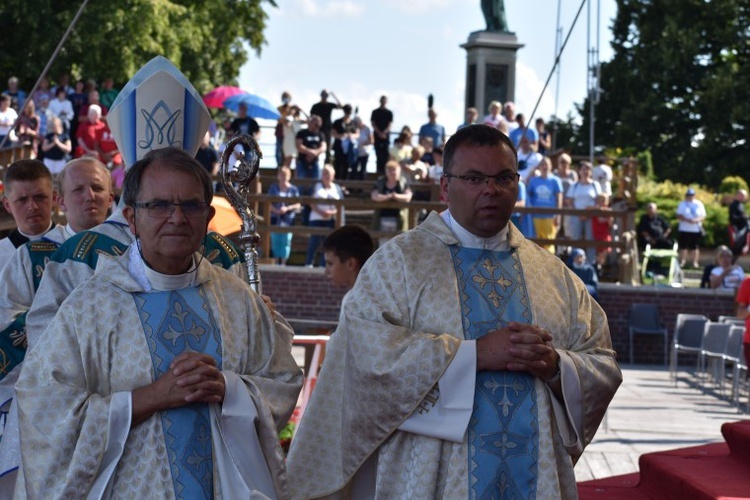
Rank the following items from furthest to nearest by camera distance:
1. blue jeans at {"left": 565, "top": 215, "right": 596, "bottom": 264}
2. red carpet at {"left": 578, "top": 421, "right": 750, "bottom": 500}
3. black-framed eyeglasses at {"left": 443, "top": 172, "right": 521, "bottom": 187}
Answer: blue jeans at {"left": 565, "top": 215, "right": 596, "bottom": 264}
red carpet at {"left": 578, "top": 421, "right": 750, "bottom": 500}
black-framed eyeglasses at {"left": 443, "top": 172, "right": 521, "bottom": 187}

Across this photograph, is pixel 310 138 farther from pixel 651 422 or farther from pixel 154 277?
pixel 154 277

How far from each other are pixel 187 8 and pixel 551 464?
30160mm

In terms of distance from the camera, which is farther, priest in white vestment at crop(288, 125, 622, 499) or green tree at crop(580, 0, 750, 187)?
green tree at crop(580, 0, 750, 187)

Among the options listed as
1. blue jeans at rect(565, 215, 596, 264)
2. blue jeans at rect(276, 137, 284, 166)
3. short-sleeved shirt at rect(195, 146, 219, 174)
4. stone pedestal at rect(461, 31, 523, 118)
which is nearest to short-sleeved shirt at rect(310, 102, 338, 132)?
blue jeans at rect(276, 137, 284, 166)

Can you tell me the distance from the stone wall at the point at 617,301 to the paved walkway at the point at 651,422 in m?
1.70

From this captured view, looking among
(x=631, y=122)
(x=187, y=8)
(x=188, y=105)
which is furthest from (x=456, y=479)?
(x=631, y=122)

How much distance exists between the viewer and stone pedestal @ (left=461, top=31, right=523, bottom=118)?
27406 millimetres

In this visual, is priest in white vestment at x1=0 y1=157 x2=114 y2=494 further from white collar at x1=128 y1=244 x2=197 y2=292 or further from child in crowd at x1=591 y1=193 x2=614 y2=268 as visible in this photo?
child in crowd at x1=591 y1=193 x2=614 y2=268

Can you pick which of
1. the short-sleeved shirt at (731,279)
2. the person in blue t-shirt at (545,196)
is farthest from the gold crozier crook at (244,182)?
the short-sleeved shirt at (731,279)

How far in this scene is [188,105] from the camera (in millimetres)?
5496

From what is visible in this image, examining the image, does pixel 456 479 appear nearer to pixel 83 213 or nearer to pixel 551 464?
pixel 551 464

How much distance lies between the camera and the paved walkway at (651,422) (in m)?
10.2

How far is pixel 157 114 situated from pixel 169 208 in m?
1.50

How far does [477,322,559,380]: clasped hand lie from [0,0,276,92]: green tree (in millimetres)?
26316
